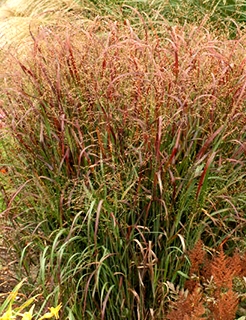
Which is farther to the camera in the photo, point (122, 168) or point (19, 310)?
point (122, 168)

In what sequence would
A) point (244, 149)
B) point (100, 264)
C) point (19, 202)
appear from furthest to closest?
point (19, 202) → point (244, 149) → point (100, 264)

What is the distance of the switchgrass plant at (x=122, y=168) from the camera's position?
312 centimetres

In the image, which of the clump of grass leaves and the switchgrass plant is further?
the switchgrass plant

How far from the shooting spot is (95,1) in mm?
6863

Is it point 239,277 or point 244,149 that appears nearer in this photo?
point 239,277

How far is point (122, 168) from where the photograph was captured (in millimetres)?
3191

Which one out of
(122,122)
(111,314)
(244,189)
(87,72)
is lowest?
(111,314)

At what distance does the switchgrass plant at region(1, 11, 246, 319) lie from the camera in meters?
3.12

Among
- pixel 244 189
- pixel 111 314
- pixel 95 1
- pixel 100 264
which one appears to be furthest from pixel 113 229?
pixel 95 1

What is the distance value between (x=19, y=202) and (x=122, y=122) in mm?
706

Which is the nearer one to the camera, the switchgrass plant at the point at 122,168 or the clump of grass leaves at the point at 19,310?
the clump of grass leaves at the point at 19,310

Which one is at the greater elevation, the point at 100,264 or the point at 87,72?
the point at 87,72

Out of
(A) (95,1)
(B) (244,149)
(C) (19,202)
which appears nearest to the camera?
(B) (244,149)

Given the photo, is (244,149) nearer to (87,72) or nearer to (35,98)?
(87,72)
